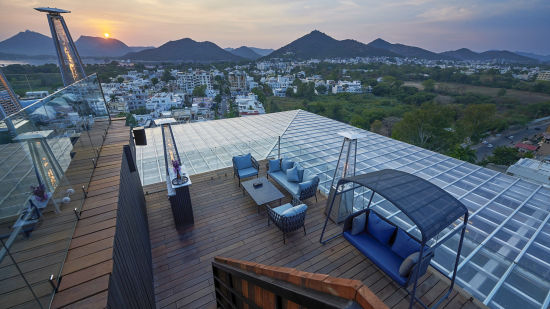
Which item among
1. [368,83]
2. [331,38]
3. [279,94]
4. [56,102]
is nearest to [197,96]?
[279,94]

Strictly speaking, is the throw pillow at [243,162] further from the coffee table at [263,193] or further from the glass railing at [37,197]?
the glass railing at [37,197]

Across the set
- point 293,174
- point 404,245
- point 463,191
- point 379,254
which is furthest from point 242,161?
point 463,191

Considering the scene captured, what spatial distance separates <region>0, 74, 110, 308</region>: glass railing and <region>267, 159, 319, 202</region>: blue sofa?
387 centimetres

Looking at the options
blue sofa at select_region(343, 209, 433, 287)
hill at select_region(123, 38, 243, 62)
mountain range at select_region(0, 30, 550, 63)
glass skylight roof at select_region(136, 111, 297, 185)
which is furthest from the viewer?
hill at select_region(123, 38, 243, 62)

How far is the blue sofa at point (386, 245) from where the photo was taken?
3.01 m

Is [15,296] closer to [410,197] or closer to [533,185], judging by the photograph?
[410,197]

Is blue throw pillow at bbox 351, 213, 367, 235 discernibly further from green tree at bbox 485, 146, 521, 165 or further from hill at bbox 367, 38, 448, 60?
hill at bbox 367, 38, 448, 60

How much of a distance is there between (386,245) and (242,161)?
4.13 meters

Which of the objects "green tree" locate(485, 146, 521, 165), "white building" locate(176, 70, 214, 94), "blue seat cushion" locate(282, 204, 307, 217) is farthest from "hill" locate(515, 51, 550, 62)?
"blue seat cushion" locate(282, 204, 307, 217)

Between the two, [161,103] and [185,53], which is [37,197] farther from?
[185,53]

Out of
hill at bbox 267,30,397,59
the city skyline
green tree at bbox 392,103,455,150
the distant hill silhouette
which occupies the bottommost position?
green tree at bbox 392,103,455,150

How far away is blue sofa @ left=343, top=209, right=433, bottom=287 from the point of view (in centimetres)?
301

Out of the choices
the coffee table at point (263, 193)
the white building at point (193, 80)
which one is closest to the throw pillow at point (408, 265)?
the coffee table at point (263, 193)

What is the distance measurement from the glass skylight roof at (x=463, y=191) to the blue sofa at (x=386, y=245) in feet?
2.47
